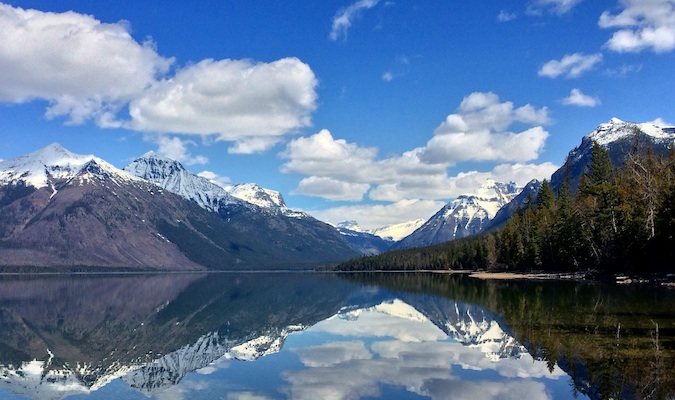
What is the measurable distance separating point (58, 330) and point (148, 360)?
85.9 feet

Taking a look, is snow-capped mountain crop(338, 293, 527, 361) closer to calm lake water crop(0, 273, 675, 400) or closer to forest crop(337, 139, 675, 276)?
calm lake water crop(0, 273, 675, 400)

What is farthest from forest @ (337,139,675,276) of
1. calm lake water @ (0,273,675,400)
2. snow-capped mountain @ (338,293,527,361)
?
snow-capped mountain @ (338,293,527,361)

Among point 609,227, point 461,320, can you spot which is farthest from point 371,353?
point 609,227

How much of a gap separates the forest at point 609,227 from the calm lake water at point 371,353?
936 inches

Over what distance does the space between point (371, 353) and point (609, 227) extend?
79589mm

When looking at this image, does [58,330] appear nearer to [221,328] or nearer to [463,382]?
[221,328]

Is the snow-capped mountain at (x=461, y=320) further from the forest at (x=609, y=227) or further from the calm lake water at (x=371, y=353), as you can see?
the forest at (x=609, y=227)

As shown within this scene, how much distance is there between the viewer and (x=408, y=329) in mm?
50094

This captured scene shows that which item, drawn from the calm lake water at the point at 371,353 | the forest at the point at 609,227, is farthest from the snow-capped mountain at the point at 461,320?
the forest at the point at 609,227

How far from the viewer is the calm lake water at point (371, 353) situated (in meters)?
26.1

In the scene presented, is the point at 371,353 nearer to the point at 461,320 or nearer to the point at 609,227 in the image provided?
the point at 461,320

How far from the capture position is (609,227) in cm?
10138

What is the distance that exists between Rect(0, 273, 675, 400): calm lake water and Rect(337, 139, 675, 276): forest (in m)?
23.8

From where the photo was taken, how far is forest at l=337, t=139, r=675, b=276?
84.0 meters
